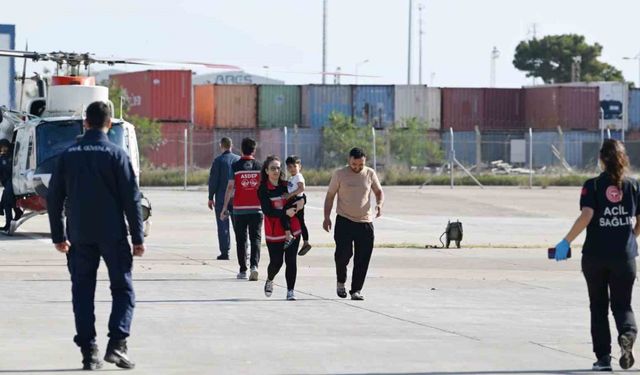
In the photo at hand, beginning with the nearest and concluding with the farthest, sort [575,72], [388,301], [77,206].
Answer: [77,206]
[388,301]
[575,72]

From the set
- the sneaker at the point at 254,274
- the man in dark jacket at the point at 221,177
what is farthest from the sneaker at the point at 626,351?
the man in dark jacket at the point at 221,177

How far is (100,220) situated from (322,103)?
2438 inches

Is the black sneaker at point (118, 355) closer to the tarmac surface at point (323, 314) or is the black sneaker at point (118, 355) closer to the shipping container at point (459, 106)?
the tarmac surface at point (323, 314)

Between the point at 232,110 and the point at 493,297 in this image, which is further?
the point at 232,110

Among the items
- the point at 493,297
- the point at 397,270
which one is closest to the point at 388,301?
the point at 493,297

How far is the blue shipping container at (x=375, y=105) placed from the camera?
72250 mm

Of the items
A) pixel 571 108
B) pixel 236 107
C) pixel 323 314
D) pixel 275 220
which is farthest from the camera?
pixel 571 108

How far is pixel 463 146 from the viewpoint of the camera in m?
72.3

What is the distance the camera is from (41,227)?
93.0 ft

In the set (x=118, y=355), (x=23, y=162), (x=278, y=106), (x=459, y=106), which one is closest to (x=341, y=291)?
(x=118, y=355)

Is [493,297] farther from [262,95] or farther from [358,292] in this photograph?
[262,95]

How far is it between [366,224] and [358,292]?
0.77 metres

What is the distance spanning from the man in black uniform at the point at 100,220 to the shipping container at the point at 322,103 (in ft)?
201

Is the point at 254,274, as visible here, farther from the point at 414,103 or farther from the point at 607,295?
the point at 414,103
